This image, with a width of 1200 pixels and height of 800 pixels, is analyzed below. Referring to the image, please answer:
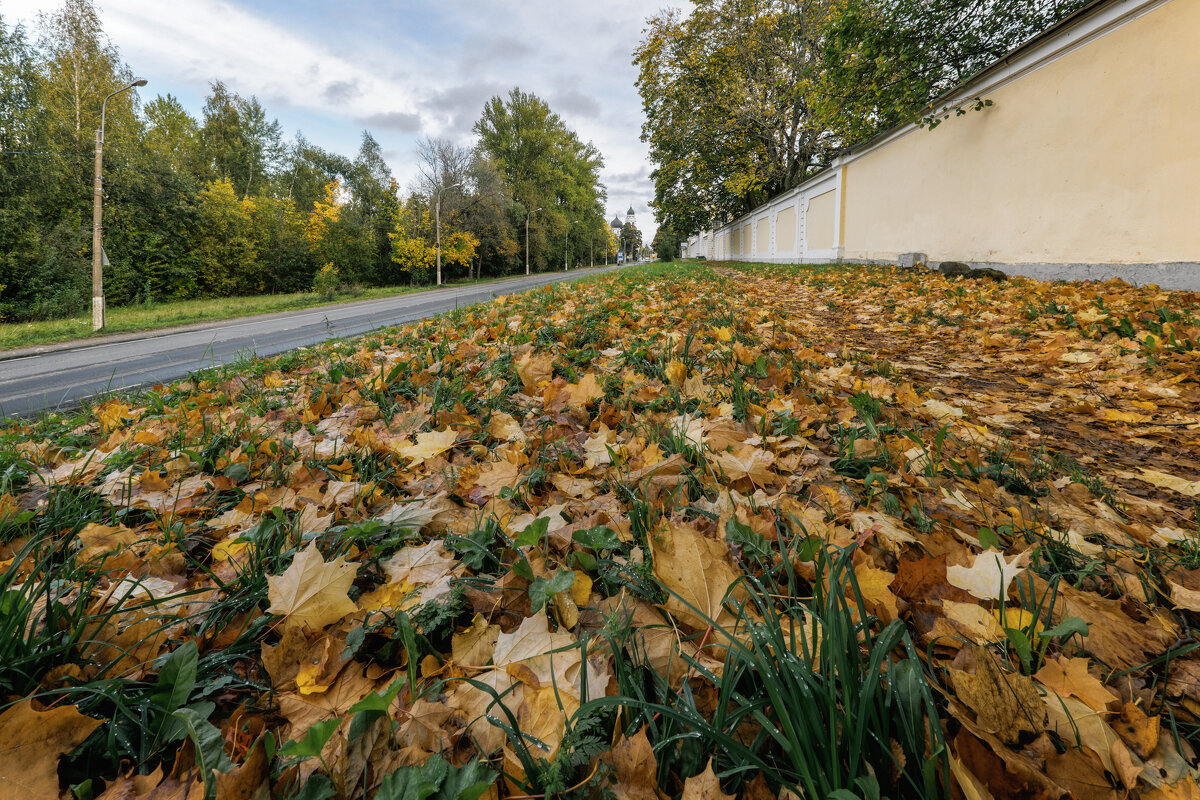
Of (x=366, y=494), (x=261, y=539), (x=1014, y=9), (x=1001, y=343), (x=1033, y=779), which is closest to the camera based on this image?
(x=1033, y=779)

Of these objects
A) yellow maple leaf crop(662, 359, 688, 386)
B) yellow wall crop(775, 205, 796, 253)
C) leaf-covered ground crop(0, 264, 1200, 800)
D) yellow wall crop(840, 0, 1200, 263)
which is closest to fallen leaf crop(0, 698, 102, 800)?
leaf-covered ground crop(0, 264, 1200, 800)

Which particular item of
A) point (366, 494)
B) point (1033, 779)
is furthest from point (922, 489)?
point (366, 494)

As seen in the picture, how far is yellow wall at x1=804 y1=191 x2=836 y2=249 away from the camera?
16281 millimetres

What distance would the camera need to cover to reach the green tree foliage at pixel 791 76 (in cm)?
1034

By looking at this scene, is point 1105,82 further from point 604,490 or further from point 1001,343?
point 604,490

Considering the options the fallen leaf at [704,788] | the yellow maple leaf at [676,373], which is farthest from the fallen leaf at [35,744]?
the yellow maple leaf at [676,373]

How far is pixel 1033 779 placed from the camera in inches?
26.0

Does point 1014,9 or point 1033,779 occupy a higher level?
point 1014,9

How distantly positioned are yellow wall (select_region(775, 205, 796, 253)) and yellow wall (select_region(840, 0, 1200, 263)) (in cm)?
917

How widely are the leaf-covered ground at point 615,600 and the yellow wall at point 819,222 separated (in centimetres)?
1546

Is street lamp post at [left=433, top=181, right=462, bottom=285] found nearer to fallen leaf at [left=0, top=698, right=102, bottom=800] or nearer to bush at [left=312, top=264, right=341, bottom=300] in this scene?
bush at [left=312, top=264, right=341, bottom=300]

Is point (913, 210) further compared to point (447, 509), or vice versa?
point (913, 210)

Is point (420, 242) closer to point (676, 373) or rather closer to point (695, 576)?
point (676, 373)

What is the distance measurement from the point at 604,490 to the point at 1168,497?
72.0 inches
